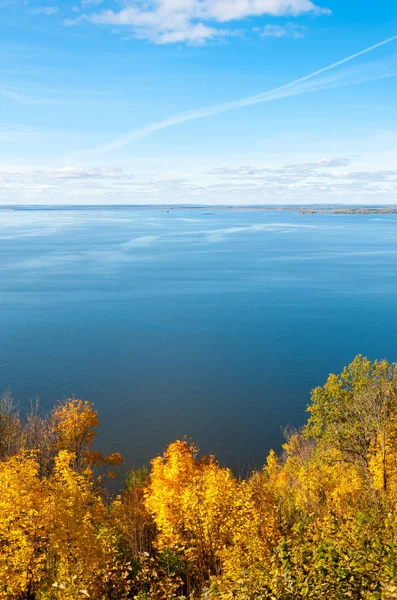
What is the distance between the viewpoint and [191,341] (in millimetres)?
76750

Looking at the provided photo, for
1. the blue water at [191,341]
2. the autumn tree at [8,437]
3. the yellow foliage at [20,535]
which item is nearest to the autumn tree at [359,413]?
the blue water at [191,341]

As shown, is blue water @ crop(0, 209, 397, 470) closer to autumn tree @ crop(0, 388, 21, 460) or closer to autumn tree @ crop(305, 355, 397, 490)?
autumn tree @ crop(0, 388, 21, 460)

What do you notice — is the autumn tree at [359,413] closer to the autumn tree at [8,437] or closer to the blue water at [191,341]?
the blue water at [191,341]

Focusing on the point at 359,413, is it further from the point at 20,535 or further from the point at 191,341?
the point at 191,341

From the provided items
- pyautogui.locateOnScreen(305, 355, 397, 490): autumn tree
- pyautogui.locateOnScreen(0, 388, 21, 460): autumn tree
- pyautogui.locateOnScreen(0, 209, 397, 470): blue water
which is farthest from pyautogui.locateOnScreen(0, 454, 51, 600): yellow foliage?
pyautogui.locateOnScreen(0, 209, 397, 470): blue water

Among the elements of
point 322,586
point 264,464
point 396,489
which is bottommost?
point 264,464

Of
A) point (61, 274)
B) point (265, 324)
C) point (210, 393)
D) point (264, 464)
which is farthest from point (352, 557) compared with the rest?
point (61, 274)

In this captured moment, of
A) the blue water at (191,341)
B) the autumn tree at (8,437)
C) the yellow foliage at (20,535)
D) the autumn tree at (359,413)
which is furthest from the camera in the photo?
the blue water at (191,341)

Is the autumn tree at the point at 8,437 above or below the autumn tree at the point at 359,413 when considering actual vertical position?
below

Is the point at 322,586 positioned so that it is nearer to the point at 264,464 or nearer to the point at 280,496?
the point at 280,496

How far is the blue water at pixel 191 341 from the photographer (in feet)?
173

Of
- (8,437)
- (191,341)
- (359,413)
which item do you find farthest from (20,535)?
(191,341)

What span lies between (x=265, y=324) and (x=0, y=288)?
63172 millimetres

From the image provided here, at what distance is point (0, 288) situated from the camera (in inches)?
4368
